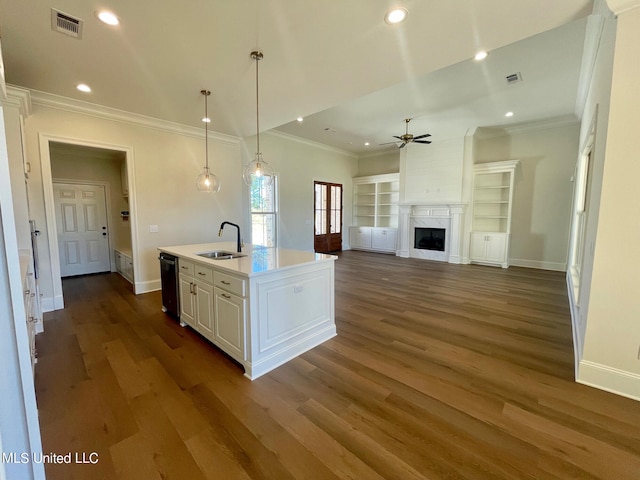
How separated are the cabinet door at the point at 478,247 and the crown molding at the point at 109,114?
6203mm

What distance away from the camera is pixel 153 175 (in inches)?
179

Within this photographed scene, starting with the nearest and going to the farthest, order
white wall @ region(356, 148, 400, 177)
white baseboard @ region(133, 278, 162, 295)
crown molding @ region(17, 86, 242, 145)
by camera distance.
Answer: crown molding @ region(17, 86, 242, 145) → white baseboard @ region(133, 278, 162, 295) → white wall @ region(356, 148, 400, 177)

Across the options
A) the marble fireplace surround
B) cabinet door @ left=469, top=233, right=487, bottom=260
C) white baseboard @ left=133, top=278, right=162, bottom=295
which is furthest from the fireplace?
white baseboard @ left=133, top=278, right=162, bottom=295

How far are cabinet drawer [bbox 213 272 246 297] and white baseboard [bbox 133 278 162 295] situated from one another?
110 inches

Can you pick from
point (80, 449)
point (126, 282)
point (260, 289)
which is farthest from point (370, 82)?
point (126, 282)

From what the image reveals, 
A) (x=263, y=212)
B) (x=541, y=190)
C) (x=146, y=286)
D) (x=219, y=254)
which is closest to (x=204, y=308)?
(x=219, y=254)

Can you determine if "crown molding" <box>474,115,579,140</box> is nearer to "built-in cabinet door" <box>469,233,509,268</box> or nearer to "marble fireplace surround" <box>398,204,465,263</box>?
"marble fireplace surround" <box>398,204,465,263</box>

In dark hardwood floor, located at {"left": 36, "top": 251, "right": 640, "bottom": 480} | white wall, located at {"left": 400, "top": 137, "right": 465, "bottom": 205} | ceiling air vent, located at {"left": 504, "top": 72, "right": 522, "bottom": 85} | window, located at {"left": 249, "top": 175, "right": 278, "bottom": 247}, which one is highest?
ceiling air vent, located at {"left": 504, "top": 72, "right": 522, "bottom": 85}

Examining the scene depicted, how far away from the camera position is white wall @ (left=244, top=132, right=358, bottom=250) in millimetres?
6777

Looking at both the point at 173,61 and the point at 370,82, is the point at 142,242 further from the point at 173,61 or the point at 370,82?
the point at 370,82

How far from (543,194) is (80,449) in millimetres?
7958

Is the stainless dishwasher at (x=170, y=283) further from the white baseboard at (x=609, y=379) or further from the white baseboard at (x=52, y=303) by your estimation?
the white baseboard at (x=609, y=379)

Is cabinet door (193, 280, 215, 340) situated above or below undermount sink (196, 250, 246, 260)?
below

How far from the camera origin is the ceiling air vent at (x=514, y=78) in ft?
12.3
